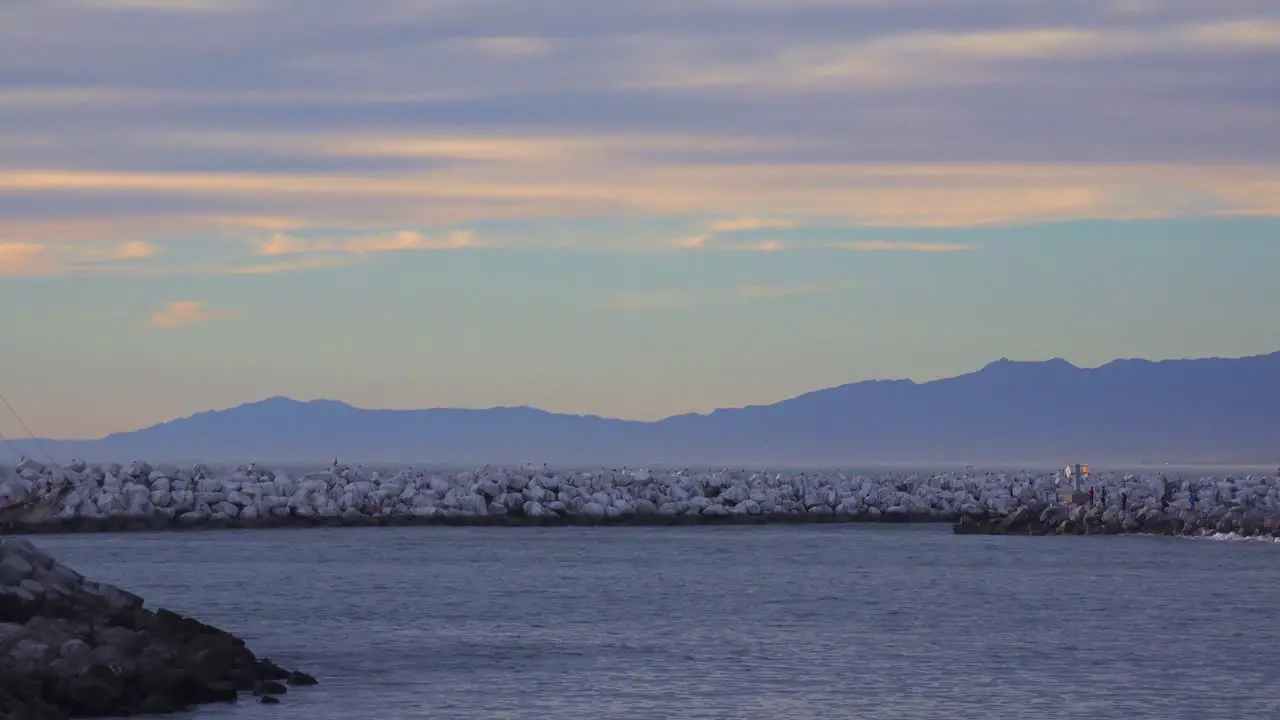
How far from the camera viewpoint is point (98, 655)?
18562mm

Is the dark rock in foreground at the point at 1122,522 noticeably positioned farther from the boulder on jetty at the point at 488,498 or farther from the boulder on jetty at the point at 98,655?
the boulder on jetty at the point at 98,655

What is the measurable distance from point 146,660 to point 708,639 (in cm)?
797

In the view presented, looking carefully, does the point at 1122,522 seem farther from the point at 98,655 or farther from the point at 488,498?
the point at 98,655

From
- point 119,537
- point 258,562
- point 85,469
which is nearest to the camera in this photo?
point 258,562

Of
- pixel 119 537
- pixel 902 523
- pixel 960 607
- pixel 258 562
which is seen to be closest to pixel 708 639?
pixel 960 607

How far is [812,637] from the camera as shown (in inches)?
985

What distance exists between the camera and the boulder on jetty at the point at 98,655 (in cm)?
1767

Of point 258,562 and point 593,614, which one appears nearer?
point 593,614

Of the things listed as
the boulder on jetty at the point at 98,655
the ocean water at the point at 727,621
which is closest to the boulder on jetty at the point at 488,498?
the ocean water at the point at 727,621

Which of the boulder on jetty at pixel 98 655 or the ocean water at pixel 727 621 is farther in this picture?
the ocean water at pixel 727 621

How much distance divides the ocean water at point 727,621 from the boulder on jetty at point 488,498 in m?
3.31

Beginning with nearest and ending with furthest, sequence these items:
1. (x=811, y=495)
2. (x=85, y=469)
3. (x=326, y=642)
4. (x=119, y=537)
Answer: (x=326, y=642) → (x=119, y=537) → (x=85, y=469) → (x=811, y=495)

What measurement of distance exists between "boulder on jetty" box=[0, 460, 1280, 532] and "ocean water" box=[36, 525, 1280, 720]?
10.9ft

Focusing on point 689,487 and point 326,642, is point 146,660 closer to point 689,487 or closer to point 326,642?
point 326,642
